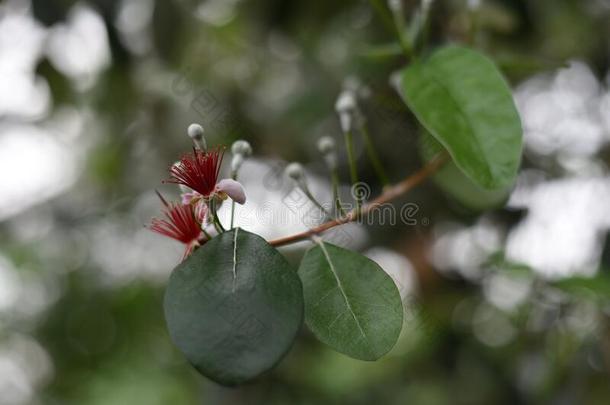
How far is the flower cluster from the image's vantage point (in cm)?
74

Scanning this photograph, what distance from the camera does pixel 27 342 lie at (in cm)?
354

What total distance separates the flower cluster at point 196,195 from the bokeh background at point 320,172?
0.59 ft

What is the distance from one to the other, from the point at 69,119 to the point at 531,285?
186cm

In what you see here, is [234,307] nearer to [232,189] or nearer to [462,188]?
[232,189]

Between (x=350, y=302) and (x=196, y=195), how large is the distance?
0.22 meters

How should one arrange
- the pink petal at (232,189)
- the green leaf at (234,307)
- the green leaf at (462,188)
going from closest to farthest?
the green leaf at (234,307)
the pink petal at (232,189)
the green leaf at (462,188)

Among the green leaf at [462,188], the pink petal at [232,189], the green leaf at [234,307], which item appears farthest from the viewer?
the green leaf at [462,188]

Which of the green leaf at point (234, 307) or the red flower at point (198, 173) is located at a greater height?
the red flower at point (198, 173)

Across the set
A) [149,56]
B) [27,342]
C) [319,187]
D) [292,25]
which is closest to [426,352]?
[319,187]

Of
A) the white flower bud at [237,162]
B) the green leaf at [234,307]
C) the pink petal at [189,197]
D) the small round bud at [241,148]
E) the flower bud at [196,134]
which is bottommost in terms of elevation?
the green leaf at [234,307]

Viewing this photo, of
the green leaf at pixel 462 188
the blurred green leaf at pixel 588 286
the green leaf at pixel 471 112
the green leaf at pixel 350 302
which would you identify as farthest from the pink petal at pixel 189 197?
the blurred green leaf at pixel 588 286

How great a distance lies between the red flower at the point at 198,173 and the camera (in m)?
0.74

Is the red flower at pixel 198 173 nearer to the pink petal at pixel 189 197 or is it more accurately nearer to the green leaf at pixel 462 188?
the pink petal at pixel 189 197

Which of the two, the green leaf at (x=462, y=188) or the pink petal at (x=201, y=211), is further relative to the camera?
the green leaf at (x=462, y=188)
